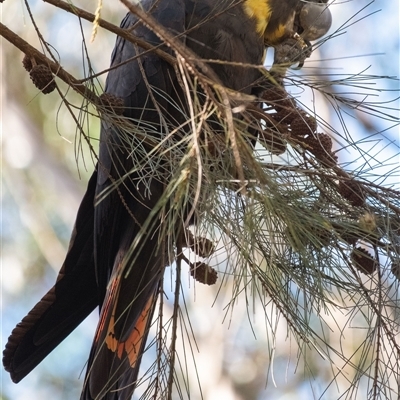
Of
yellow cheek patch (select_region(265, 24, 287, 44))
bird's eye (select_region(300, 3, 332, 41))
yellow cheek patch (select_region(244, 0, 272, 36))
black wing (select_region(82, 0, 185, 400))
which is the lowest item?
black wing (select_region(82, 0, 185, 400))

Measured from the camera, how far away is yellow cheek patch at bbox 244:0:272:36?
1.68 meters

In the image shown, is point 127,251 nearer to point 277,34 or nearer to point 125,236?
point 125,236

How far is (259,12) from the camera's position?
Answer: 171cm

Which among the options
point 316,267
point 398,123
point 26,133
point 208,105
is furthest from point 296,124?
point 26,133

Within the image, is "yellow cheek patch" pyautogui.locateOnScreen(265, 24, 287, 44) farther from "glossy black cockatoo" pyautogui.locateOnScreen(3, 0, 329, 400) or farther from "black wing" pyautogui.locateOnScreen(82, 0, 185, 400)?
"black wing" pyautogui.locateOnScreen(82, 0, 185, 400)

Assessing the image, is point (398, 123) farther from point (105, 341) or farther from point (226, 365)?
point (226, 365)

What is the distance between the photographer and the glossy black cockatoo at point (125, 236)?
1.43m

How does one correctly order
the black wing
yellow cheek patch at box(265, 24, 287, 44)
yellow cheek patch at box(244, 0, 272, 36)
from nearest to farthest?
the black wing, yellow cheek patch at box(244, 0, 272, 36), yellow cheek patch at box(265, 24, 287, 44)

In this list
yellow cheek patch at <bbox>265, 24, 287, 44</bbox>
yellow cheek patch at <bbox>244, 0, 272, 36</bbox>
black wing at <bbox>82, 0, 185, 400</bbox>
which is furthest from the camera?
yellow cheek patch at <bbox>265, 24, 287, 44</bbox>

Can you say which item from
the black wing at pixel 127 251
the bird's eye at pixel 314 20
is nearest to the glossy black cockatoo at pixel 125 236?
the black wing at pixel 127 251

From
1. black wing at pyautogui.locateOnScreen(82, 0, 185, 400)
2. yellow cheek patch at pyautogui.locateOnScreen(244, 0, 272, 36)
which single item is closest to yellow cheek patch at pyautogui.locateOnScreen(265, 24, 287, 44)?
yellow cheek patch at pyautogui.locateOnScreen(244, 0, 272, 36)

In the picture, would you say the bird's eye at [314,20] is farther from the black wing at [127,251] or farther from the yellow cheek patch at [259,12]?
the black wing at [127,251]

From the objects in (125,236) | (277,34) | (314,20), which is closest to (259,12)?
(277,34)

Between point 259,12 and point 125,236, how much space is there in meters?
0.68
